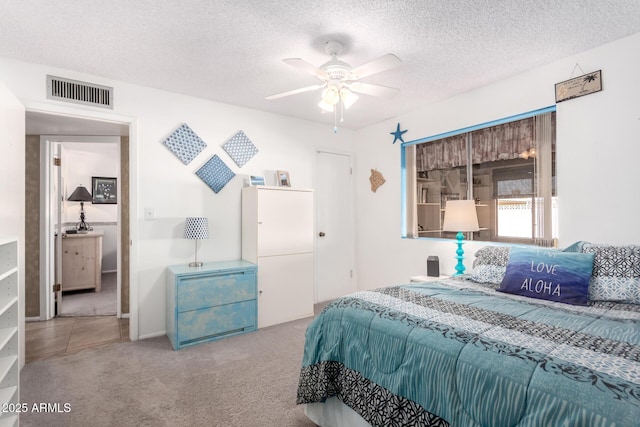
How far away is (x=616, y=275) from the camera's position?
6.42 feet

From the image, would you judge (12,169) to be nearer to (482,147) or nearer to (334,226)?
(334,226)

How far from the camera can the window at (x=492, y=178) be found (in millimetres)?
2869

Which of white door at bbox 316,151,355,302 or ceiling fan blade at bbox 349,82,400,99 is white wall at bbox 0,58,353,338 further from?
ceiling fan blade at bbox 349,82,400,99


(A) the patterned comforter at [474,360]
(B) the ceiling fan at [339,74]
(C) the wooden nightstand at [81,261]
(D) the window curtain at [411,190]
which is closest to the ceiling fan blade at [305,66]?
(B) the ceiling fan at [339,74]

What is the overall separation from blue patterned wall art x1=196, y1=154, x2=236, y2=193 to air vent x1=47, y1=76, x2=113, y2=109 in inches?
39.5

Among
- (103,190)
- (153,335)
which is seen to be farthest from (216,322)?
(103,190)

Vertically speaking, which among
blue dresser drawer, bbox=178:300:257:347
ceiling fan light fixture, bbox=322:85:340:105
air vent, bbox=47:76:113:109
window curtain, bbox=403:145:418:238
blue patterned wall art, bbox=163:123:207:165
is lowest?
blue dresser drawer, bbox=178:300:257:347

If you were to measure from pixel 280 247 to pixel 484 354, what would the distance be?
2594 mm

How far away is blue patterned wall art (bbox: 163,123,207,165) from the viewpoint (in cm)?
331

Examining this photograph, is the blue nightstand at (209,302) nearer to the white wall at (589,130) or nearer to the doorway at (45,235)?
the doorway at (45,235)

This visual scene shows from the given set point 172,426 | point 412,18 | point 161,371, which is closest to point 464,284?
point 412,18

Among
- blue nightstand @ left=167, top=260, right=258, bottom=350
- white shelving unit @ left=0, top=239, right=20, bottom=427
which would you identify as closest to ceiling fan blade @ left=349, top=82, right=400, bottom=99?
blue nightstand @ left=167, top=260, right=258, bottom=350

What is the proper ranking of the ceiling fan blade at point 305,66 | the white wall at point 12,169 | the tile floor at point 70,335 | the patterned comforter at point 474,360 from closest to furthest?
the patterned comforter at point 474,360 → the ceiling fan blade at point 305,66 → the white wall at point 12,169 → the tile floor at point 70,335

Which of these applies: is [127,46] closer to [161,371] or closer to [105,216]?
[161,371]
